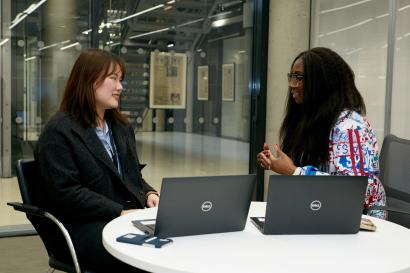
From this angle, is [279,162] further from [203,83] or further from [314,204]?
[203,83]

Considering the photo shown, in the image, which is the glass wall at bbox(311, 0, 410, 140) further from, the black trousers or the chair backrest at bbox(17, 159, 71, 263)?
the chair backrest at bbox(17, 159, 71, 263)

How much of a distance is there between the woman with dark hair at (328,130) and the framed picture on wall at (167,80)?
3130 mm

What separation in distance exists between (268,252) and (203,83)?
443 cm

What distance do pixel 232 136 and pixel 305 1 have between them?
66.4 inches

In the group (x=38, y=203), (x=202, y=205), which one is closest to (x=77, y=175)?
(x=38, y=203)

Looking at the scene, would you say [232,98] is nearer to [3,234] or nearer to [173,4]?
[173,4]

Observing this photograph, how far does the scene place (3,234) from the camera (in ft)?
16.1

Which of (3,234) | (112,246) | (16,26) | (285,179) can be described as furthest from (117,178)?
(16,26)

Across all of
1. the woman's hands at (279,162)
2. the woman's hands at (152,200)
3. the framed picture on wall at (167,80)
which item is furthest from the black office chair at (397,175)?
the framed picture on wall at (167,80)

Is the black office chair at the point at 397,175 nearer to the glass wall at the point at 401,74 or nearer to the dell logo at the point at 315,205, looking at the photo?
the dell logo at the point at 315,205

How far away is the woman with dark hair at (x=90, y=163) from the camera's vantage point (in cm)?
251

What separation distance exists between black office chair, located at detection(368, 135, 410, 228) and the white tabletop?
2.81ft

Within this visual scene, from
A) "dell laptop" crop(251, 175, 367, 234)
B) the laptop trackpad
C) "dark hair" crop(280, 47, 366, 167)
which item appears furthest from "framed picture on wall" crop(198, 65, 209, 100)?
"dell laptop" crop(251, 175, 367, 234)

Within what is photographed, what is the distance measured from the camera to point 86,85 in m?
2.74
